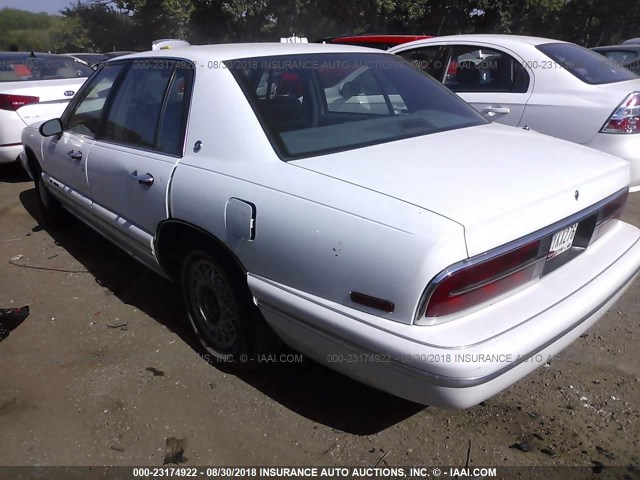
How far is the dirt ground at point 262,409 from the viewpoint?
2.32m

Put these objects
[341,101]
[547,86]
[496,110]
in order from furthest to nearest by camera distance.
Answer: [496,110], [547,86], [341,101]

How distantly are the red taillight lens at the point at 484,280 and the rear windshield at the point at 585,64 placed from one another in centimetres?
336

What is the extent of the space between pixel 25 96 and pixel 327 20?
975 inches

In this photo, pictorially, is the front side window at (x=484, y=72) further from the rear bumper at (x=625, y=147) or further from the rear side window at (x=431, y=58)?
the rear bumper at (x=625, y=147)

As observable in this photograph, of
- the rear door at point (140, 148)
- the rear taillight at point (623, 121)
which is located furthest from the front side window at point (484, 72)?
the rear door at point (140, 148)

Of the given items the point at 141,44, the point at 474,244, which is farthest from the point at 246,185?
the point at 141,44

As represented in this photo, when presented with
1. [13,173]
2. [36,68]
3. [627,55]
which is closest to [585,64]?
[627,55]

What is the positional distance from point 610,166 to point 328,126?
4.31 ft

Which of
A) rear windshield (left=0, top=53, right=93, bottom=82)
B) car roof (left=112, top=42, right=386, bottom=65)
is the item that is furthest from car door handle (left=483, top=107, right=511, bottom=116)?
rear windshield (left=0, top=53, right=93, bottom=82)

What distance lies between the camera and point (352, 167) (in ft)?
7.23

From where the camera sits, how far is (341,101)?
9.95 ft

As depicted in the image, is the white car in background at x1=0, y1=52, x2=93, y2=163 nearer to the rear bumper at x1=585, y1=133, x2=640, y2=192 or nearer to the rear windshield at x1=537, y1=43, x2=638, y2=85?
the rear windshield at x1=537, y1=43, x2=638, y2=85

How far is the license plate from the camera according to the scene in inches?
85.7

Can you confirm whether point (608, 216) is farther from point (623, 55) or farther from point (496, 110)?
point (623, 55)
